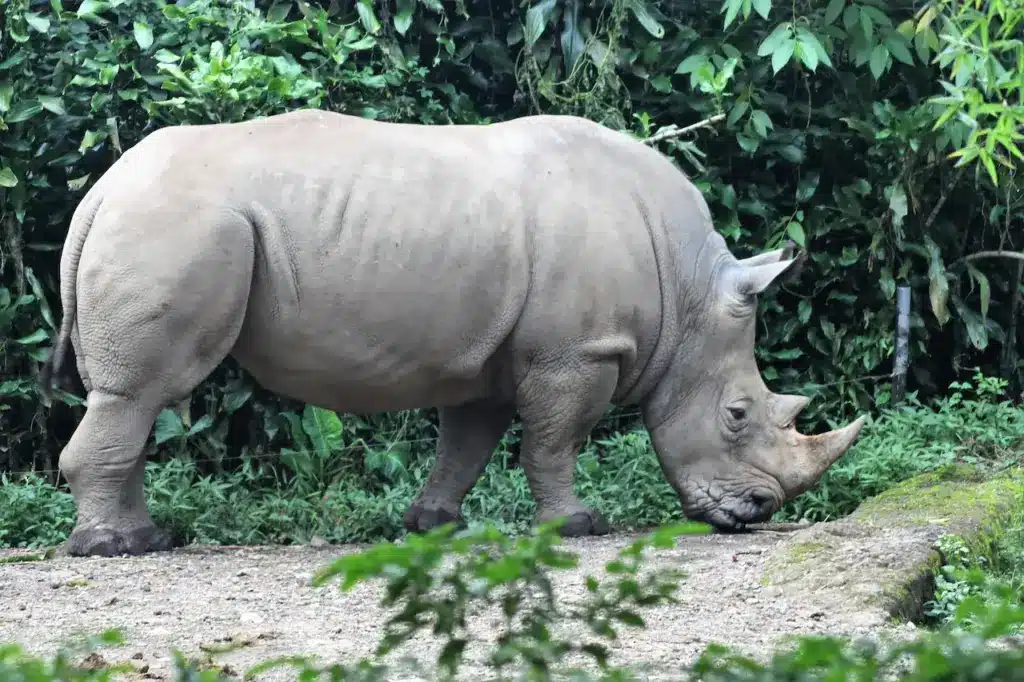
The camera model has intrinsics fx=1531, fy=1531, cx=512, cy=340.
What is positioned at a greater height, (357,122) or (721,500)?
(357,122)

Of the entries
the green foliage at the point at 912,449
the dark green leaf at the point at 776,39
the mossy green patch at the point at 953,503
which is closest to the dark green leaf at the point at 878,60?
the dark green leaf at the point at 776,39

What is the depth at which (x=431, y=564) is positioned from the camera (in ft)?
7.36

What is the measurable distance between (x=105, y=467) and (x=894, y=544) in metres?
3.10

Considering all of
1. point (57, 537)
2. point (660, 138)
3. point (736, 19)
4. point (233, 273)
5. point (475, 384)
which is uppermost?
point (736, 19)

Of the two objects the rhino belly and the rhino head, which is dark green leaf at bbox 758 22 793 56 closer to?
the rhino head

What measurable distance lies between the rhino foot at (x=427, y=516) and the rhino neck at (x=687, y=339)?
1069 mm

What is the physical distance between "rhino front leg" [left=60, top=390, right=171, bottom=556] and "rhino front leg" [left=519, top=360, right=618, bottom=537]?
1.64 m

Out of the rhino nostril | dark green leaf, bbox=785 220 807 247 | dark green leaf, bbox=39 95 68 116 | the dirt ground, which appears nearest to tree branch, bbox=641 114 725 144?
dark green leaf, bbox=785 220 807 247

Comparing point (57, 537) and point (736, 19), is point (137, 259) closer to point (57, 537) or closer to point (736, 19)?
point (57, 537)

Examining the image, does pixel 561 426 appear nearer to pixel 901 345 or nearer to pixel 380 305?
pixel 380 305

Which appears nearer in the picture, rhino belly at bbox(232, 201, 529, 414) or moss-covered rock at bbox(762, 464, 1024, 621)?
moss-covered rock at bbox(762, 464, 1024, 621)

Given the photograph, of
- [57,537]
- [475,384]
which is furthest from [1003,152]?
[57,537]

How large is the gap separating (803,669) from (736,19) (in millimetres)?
7656

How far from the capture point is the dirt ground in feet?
14.2
